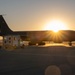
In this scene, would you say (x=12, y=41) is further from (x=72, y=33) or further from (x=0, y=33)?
(x=72, y=33)

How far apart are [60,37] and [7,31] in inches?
599

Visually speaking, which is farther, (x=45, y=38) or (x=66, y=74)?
(x=45, y=38)

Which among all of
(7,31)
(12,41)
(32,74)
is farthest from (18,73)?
(7,31)

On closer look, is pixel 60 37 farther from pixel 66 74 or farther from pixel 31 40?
pixel 66 74

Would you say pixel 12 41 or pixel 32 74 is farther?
pixel 12 41

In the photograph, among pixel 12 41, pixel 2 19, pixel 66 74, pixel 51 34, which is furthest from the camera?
pixel 51 34

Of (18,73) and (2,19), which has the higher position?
(2,19)

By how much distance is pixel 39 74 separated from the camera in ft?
43.1

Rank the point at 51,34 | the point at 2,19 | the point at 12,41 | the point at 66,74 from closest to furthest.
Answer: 1. the point at 66,74
2. the point at 12,41
3. the point at 2,19
4. the point at 51,34

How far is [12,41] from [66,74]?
41.3m

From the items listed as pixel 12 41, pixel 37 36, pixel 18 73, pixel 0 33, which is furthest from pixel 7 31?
pixel 18 73

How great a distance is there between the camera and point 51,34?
6750cm

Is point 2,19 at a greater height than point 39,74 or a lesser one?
greater

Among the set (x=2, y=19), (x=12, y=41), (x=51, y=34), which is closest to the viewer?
(x=12, y=41)
